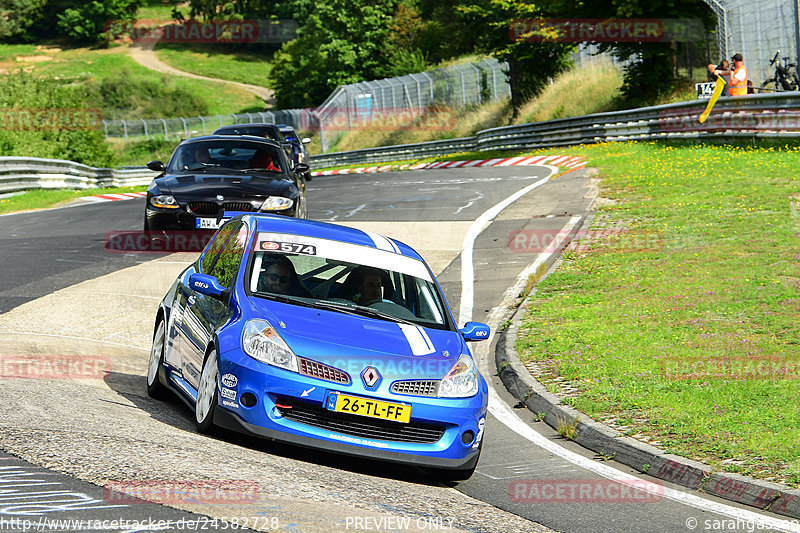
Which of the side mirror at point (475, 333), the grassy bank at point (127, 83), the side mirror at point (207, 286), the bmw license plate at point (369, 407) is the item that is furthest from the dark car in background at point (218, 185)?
the grassy bank at point (127, 83)

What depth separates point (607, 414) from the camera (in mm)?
8539

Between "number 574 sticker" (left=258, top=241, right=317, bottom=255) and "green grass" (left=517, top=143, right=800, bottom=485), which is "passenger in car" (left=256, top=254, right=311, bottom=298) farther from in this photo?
"green grass" (left=517, top=143, right=800, bottom=485)

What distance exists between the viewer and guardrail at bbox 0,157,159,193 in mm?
30625

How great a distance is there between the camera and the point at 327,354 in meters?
6.75

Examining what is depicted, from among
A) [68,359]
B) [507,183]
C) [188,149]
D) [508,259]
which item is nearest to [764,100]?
[507,183]

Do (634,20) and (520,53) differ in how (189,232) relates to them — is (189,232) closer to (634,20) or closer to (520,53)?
(634,20)

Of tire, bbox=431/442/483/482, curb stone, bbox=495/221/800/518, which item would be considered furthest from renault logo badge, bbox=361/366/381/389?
curb stone, bbox=495/221/800/518

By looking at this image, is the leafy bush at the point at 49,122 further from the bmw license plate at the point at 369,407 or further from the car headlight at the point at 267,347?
the bmw license plate at the point at 369,407

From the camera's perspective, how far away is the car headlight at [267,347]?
22.0 feet

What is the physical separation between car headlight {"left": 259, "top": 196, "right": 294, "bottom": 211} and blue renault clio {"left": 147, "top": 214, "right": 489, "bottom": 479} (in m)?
6.95

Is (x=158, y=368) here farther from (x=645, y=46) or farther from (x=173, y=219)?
(x=645, y=46)

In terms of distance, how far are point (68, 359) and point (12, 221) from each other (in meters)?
14.3

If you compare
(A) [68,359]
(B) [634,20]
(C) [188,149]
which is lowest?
(A) [68,359]

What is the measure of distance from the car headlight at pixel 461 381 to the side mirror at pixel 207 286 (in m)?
1.79
